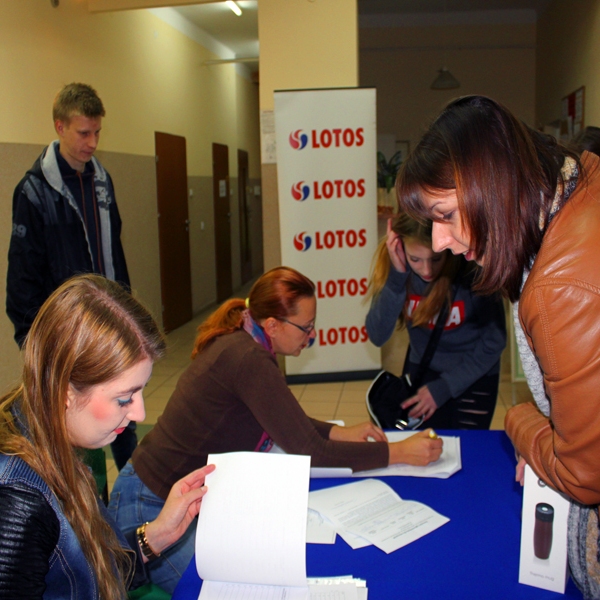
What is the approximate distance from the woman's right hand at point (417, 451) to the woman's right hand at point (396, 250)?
656mm

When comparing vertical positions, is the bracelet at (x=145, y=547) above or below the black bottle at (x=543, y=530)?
below

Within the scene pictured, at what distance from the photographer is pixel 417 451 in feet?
5.37

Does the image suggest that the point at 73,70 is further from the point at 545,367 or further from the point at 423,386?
the point at 545,367

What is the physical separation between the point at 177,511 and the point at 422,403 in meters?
1.07

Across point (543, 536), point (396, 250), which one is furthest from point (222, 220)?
point (543, 536)

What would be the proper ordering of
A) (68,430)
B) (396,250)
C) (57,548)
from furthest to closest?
1. (396,250)
2. (68,430)
3. (57,548)

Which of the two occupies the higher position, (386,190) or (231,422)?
(386,190)

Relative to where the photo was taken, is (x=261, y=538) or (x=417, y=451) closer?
(x=261, y=538)

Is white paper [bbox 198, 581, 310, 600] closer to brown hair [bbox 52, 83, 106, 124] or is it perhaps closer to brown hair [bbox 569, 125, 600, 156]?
brown hair [bbox 569, 125, 600, 156]

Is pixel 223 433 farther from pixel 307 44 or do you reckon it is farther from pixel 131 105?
pixel 131 105

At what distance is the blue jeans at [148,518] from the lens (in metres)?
1.56

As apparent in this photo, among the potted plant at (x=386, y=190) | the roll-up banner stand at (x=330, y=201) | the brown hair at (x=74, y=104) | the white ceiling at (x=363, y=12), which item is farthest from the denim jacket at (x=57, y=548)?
the white ceiling at (x=363, y=12)

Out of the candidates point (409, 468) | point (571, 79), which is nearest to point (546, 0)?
point (571, 79)

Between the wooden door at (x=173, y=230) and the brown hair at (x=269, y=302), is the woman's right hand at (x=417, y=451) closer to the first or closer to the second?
the brown hair at (x=269, y=302)
